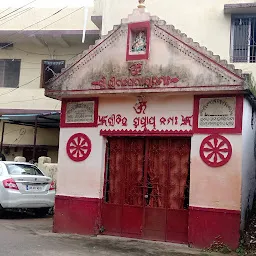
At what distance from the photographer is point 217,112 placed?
8.01m

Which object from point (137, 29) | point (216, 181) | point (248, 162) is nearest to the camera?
point (216, 181)

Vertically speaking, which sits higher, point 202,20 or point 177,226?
point 202,20

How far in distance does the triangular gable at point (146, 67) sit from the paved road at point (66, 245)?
290cm

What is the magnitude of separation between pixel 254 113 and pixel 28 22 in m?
12.1

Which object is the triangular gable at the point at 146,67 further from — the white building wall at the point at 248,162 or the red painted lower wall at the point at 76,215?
the red painted lower wall at the point at 76,215

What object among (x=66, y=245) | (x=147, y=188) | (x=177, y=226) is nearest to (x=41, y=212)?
(x=66, y=245)

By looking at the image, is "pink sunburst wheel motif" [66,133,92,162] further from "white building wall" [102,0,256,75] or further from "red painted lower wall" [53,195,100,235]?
"white building wall" [102,0,256,75]

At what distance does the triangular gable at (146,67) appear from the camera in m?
7.88

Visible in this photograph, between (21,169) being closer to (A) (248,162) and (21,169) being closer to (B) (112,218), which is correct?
(B) (112,218)

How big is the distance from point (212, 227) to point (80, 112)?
143 inches

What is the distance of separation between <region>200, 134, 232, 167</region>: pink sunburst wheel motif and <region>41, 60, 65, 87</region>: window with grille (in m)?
11.2

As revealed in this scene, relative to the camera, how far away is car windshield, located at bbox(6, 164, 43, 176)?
36.1ft

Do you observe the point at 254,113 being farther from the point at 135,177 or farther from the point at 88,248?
the point at 88,248

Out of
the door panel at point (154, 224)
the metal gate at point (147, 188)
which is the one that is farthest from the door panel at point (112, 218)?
the door panel at point (154, 224)
